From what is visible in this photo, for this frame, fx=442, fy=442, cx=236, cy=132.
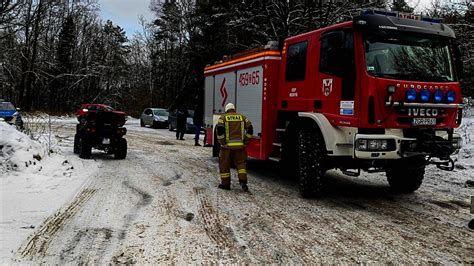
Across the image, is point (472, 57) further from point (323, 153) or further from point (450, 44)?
point (323, 153)

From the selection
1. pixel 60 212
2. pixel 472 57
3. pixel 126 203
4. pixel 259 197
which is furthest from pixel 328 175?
pixel 472 57

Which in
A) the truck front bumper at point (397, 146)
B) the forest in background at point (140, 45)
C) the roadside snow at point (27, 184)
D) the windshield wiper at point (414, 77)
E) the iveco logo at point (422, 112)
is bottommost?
the roadside snow at point (27, 184)

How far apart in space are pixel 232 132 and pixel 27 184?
3.81 metres

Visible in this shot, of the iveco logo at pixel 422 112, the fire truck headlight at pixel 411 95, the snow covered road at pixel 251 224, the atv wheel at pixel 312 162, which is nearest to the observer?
the snow covered road at pixel 251 224

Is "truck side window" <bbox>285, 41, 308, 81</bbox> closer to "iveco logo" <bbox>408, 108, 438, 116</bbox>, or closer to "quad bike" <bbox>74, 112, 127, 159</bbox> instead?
"iveco logo" <bbox>408, 108, 438, 116</bbox>

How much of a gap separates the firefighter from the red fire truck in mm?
1061

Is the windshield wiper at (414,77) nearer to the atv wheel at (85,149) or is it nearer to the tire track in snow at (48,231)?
the tire track in snow at (48,231)

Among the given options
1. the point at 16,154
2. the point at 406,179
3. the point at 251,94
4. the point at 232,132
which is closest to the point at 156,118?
the point at 251,94

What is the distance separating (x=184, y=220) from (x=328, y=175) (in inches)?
213

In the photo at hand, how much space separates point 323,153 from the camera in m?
7.46

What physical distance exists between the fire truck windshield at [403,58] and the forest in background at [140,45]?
1187 centimetres

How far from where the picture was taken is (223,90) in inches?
468

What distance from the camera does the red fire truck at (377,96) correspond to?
6648mm

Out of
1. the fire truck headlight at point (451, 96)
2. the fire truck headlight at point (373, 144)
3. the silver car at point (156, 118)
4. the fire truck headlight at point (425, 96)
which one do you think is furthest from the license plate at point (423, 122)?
the silver car at point (156, 118)
